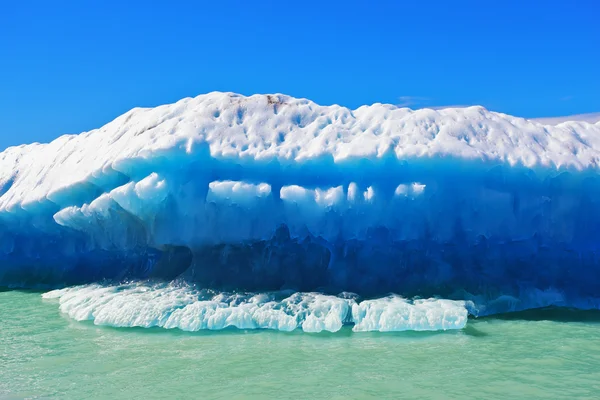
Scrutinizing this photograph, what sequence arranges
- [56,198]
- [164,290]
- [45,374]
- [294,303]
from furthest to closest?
1. [56,198]
2. [164,290]
3. [294,303]
4. [45,374]

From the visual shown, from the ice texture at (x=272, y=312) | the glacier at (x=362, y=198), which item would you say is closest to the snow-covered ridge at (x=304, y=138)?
the glacier at (x=362, y=198)

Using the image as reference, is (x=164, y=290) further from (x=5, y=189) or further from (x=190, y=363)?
(x=5, y=189)

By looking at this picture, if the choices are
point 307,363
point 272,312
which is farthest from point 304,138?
point 307,363

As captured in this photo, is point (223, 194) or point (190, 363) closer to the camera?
point (190, 363)

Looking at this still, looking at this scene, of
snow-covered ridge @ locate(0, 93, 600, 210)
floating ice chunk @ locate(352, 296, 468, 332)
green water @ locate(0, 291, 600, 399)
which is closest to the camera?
green water @ locate(0, 291, 600, 399)

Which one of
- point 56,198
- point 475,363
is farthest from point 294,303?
point 56,198

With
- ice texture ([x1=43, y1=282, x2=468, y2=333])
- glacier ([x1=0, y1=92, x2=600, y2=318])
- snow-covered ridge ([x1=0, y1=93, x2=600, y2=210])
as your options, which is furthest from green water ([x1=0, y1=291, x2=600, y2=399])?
snow-covered ridge ([x1=0, y1=93, x2=600, y2=210])

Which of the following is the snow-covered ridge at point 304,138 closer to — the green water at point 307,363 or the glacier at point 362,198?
the glacier at point 362,198

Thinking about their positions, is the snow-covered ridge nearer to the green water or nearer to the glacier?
the glacier
